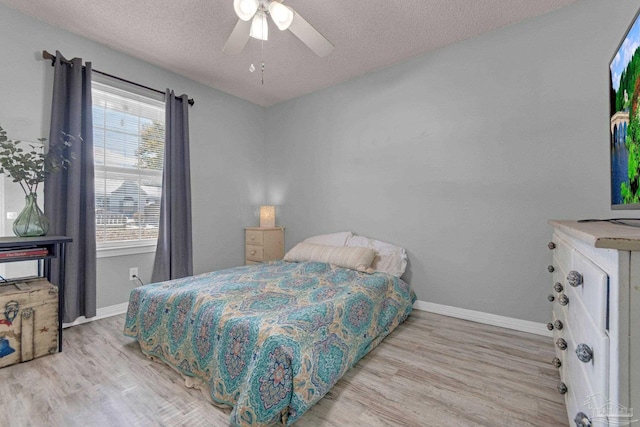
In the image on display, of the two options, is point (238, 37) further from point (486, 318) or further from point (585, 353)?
point (486, 318)

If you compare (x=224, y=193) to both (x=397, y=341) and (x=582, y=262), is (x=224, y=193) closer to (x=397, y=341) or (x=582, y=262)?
(x=397, y=341)

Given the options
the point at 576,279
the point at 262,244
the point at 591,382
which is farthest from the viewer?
the point at 262,244

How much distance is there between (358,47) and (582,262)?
255cm

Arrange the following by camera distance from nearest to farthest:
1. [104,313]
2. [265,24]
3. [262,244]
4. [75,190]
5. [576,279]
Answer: [576,279], [265,24], [75,190], [104,313], [262,244]

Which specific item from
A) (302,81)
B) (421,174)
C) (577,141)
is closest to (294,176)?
(302,81)

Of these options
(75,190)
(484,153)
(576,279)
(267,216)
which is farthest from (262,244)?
(576,279)

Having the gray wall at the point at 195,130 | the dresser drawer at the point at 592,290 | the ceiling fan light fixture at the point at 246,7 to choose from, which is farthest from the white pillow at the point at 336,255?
the ceiling fan light fixture at the point at 246,7

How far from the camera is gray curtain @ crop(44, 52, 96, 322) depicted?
2355 mm

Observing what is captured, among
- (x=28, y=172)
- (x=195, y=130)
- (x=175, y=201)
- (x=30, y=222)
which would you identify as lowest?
(x=30, y=222)

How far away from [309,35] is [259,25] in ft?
1.15

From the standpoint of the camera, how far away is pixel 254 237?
12.5 ft

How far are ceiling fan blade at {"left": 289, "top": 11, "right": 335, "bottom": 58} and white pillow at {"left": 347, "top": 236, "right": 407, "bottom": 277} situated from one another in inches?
75.5

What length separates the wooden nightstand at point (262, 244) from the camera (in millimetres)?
3732

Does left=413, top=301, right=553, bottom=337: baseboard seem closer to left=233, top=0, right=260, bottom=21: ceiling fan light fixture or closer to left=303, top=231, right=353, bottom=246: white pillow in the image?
left=303, top=231, right=353, bottom=246: white pillow
